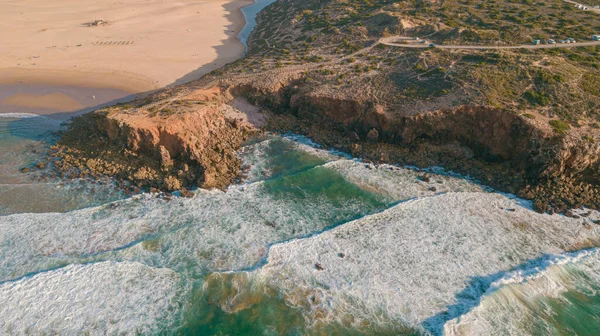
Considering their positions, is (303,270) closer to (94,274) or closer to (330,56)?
(94,274)

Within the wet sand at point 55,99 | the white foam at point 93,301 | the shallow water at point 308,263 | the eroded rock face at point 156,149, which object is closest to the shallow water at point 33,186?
the shallow water at point 308,263

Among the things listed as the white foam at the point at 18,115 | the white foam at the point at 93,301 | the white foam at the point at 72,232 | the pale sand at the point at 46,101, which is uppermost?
the pale sand at the point at 46,101

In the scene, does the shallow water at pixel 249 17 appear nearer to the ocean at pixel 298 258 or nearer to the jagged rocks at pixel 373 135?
the jagged rocks at pixel 373 135

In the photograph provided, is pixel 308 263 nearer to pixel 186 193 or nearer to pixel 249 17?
pixel 186 193

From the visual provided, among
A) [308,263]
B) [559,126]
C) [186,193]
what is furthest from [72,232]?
[559,126]

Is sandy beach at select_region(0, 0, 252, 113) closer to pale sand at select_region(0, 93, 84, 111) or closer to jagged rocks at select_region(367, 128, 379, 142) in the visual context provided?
pale sand at select_region(0, 93, 84, 111)

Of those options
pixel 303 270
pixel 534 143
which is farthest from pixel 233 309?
pixel 534 143
